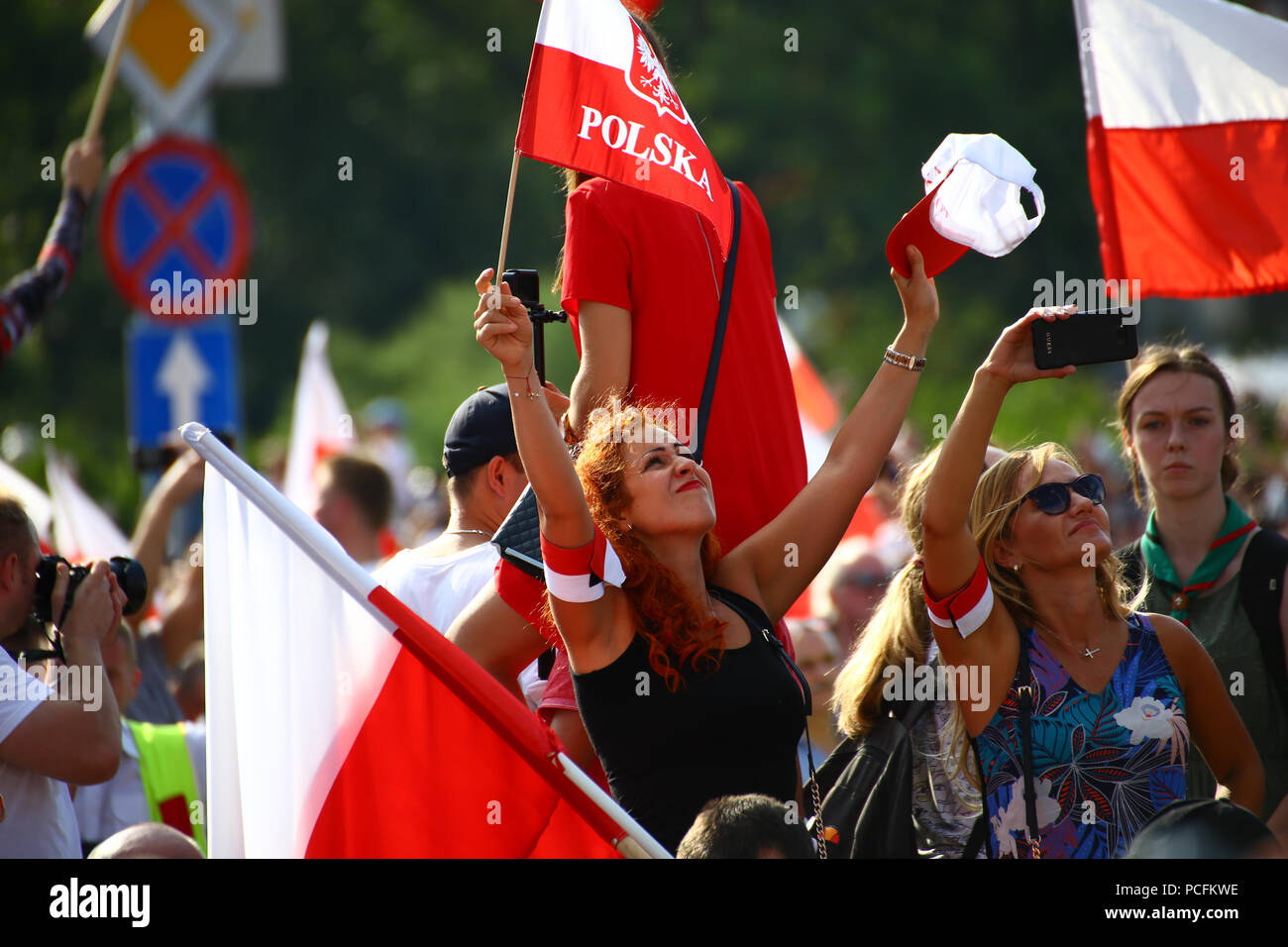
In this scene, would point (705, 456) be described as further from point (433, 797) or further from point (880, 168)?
point (880, 168)

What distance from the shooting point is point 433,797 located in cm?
314

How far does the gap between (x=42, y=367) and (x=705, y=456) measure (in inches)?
791

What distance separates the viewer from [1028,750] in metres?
3.50

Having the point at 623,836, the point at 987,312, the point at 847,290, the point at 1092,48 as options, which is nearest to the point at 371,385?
the point at 847,290

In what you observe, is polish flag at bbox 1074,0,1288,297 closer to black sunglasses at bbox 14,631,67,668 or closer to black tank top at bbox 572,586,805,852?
black tank top at bbox 572,586,805,852

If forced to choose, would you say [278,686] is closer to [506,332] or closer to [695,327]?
[506,332]

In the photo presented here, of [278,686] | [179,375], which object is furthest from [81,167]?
[278,686]

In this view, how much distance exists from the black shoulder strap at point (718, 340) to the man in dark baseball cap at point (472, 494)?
29.7 inches

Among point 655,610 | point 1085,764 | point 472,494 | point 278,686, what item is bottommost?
point 1085,764

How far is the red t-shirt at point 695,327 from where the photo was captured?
3.71 m

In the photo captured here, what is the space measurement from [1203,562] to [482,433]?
1887 millimetres

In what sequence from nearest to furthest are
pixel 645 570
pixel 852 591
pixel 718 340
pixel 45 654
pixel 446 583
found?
pixel 645 570
pixel 718 340
pixel 45 654
pixel 446 583
pixel 852 591

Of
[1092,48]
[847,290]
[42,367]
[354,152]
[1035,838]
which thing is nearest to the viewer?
[1035,838]

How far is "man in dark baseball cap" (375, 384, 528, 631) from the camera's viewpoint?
421 centimetres
